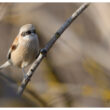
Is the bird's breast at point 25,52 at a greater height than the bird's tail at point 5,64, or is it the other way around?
the bird's breast at point 25,52

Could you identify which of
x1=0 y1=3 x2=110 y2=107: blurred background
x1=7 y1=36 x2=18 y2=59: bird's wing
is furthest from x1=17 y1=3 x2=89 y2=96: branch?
x1=7 y1=36 x2=18 y2=59: bird's wing

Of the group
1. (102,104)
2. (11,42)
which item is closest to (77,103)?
(102,104)

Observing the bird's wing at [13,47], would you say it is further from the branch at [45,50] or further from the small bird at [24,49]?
the branch at [45,50]

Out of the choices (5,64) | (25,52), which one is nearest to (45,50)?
(25,52)

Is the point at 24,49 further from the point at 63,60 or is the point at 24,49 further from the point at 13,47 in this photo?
the point at 63,60

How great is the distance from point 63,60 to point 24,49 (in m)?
0.24

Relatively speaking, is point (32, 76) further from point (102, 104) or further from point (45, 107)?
point (102, 104)

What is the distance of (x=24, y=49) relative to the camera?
6.63 feet

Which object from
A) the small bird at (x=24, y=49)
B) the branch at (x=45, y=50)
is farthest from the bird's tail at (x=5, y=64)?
the branch at (x=45, y=50)

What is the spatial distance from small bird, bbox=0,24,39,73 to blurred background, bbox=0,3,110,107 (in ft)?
0.12

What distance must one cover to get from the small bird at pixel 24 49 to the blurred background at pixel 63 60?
0.04m

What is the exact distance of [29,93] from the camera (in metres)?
2.11

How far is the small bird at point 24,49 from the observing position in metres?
2.00

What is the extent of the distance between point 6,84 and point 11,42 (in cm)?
22
